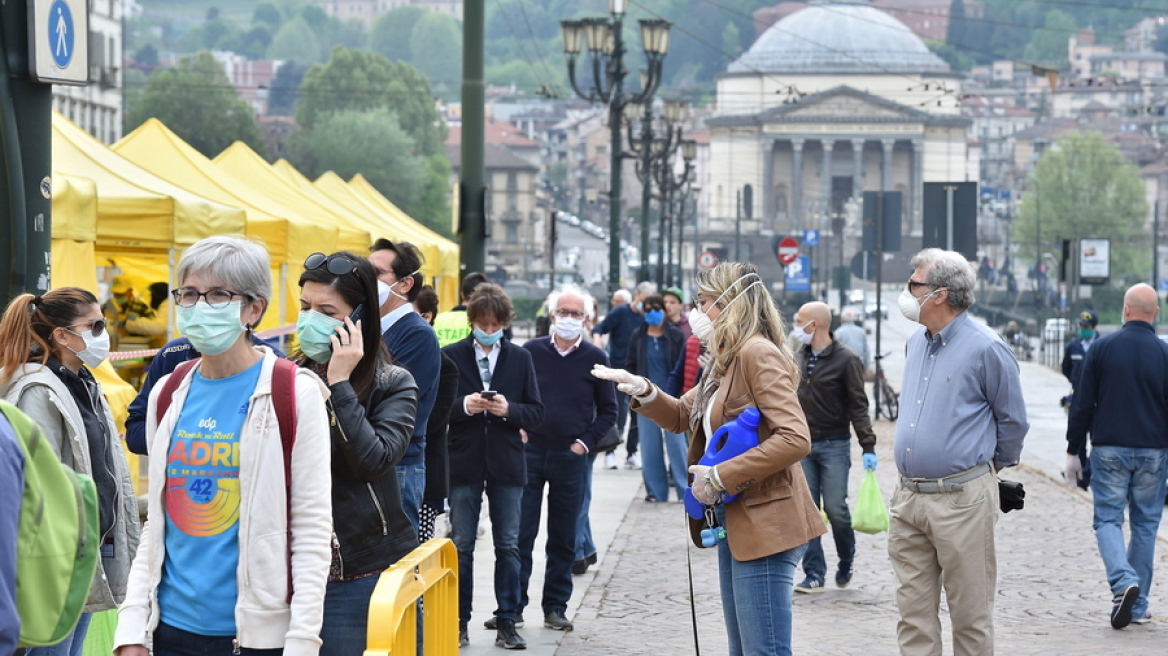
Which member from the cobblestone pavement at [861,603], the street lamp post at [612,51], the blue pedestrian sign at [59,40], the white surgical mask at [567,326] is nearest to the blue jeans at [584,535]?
the cobblestone pavement at [861,603]

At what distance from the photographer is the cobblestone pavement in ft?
29.9

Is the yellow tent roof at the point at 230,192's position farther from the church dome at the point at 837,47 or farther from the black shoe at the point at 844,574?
the church dome at the point at 837,47

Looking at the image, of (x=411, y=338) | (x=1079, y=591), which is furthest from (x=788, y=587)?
(x=1079, y=591)

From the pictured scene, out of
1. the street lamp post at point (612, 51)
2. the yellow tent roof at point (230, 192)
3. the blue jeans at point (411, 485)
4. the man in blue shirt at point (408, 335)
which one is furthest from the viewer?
the street lamp post at point (612, 51)

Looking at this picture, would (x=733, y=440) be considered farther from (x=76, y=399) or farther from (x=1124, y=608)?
(x=1124, y=608)

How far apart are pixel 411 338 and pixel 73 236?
222 inches

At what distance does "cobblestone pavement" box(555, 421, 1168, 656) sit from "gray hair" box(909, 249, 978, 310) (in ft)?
7.63

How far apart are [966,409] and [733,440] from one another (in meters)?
1.45

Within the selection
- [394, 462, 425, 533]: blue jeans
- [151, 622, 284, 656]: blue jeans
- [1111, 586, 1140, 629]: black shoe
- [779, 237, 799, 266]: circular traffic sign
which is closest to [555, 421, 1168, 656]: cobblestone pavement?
[1111, 586, 1140, 629]: black shoe

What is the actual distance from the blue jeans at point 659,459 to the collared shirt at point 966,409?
7665 millimetres

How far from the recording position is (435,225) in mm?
105250

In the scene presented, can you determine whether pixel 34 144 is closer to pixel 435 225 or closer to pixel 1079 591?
pixel 1079 591

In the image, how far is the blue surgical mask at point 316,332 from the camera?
481 cm

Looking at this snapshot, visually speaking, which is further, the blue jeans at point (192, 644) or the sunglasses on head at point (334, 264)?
the sunglasses on head at point (334, 264)
